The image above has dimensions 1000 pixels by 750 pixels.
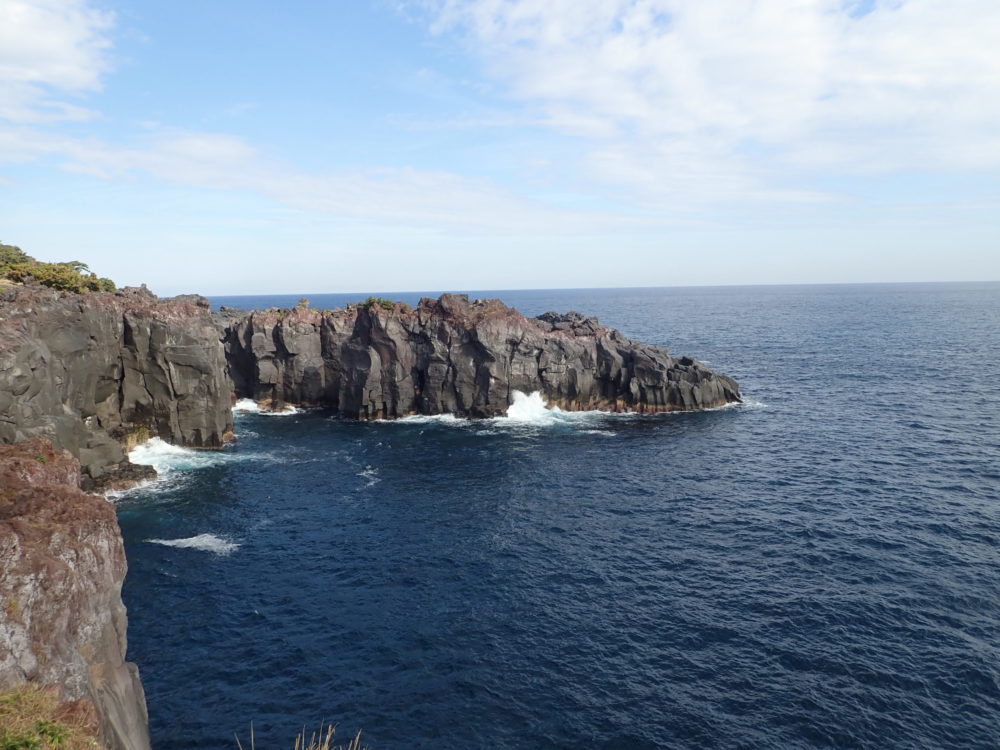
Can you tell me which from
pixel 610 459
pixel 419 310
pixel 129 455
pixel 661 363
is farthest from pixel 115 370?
pixel 661 363

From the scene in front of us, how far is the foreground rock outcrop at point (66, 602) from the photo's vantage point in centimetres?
1981

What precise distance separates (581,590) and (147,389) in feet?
201

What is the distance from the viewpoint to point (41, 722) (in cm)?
1781

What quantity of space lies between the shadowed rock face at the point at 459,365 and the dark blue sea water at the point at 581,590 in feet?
56.1

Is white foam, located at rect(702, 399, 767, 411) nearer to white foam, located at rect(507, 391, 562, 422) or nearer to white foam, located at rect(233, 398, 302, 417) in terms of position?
white foam, located at rect(507, 391, 562, 422)

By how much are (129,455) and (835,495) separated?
260ft

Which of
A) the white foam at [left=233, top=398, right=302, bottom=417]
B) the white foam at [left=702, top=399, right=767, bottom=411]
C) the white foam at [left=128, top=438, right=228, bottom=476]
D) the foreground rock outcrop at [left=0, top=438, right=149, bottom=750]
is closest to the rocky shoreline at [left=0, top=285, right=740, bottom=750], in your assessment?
the foreground rock outcrop at [left=0, top=438, right=149, bottom=750]

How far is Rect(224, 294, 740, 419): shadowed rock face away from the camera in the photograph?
9838cm

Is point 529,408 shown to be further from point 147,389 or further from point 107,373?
point 107,373

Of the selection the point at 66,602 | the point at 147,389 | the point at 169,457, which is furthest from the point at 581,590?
the point at 147,389

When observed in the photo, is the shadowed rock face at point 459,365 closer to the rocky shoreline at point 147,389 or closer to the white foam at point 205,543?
the rocky shoreline at point 147,389

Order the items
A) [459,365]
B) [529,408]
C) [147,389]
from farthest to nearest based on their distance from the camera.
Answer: [529,408] → [459,365] → [147,389]

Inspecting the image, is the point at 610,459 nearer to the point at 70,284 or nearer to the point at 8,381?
the point at 8,381

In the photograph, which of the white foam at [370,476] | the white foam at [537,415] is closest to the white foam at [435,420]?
the white foam at [537,415]
